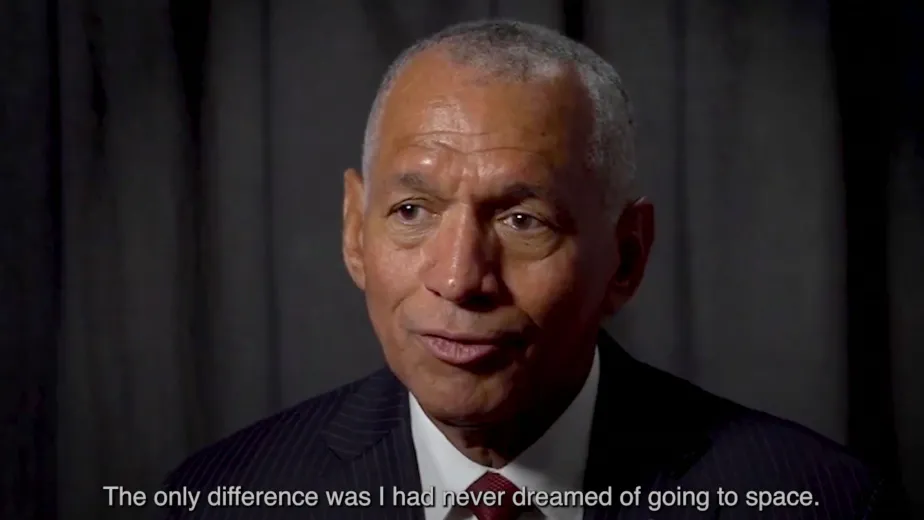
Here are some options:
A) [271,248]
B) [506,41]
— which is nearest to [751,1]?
[506,41]

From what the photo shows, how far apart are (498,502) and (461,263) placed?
12.7 inches

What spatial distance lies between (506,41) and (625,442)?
496 millimetres

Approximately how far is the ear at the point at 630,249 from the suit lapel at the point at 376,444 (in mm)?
304

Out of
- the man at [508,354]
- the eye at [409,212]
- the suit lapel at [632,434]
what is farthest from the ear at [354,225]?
the suit lapel at [632,434]

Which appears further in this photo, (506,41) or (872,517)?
(872,517)

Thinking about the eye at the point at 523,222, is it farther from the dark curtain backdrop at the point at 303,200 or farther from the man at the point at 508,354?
the dark curtain backdrop at the point at 303,200

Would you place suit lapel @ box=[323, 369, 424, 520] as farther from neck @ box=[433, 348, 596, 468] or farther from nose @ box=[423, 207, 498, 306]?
nose @ box=[423, 207, 498, 306]

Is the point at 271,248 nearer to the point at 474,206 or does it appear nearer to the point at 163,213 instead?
the point at 163,213

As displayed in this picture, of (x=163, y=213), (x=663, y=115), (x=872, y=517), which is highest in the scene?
(x=663, y=115)

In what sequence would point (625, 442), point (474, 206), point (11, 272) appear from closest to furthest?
1. point (474, 206)
2. point (625, 442)
3. point (11, 272)

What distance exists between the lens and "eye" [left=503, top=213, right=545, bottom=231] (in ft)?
3.53

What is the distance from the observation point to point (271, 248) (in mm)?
1431

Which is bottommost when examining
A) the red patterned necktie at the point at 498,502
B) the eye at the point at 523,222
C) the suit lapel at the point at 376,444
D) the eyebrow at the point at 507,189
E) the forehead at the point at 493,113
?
the red patterned necktie at the point at 498,502

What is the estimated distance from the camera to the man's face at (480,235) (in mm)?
1053
